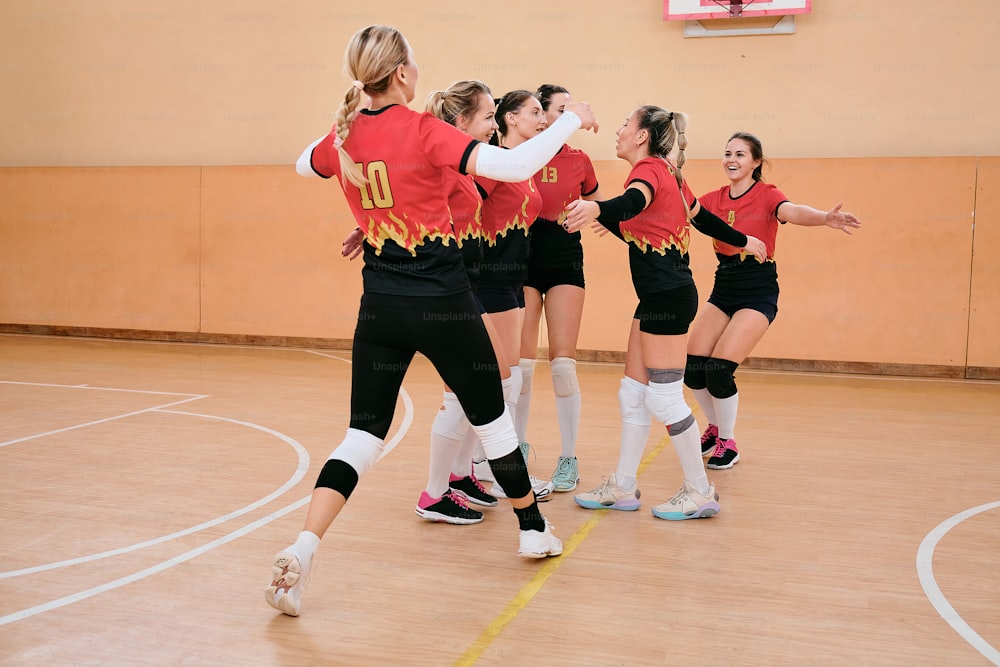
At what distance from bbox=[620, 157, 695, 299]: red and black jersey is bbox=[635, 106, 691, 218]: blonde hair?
4cm

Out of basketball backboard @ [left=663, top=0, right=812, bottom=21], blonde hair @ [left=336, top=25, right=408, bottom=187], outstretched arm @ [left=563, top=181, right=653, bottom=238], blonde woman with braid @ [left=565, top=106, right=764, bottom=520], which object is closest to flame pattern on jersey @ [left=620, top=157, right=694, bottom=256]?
blonde woman with braid @ [left=565, top=106, right=764, bottom=520]

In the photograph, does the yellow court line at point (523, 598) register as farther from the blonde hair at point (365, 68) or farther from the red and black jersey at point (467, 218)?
the blonde hair at point (365, 68)

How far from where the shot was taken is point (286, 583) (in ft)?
8.13

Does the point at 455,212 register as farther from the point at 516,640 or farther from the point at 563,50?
the point at 563,50

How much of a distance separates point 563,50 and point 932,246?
3.67 m

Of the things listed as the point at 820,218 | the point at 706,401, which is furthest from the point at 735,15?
the point at 706,401

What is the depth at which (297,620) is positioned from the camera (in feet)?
8.31

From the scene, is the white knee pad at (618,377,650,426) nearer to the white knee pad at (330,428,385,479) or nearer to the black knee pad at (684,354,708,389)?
the black knee pad at (684,354,708,389)

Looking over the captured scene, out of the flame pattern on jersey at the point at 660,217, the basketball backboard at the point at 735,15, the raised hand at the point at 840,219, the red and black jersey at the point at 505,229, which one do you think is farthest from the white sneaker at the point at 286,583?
the basketball backboard at the point at 735,15

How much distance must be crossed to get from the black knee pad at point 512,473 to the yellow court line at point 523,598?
0.28 meters

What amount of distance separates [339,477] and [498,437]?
511 millimetres

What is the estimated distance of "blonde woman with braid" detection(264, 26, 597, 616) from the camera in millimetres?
2469

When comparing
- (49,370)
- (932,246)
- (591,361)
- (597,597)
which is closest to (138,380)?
(49,370)

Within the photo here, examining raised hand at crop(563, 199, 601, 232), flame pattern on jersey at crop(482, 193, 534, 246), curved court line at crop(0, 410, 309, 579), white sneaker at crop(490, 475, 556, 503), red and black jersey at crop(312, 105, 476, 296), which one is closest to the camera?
red and black jersey at crop(312, 105, 476, 296)
